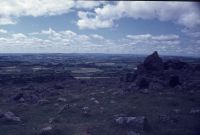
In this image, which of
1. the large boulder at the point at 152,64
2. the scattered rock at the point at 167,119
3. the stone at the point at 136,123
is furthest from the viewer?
the large boulder at the point at 152,64

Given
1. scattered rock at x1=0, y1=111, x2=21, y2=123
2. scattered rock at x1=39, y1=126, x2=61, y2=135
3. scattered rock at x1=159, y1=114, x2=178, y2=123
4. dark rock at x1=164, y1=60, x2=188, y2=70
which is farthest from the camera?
dark rock at x1=164, y1=60, x2=188, y2=70

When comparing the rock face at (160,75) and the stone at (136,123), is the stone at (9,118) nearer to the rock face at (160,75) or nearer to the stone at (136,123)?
the stone at (136,123)

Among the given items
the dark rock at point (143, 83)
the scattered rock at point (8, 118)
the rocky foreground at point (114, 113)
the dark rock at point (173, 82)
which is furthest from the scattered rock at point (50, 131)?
the dark rock at point (173, 82)

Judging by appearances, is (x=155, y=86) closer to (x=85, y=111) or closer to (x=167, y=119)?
(x=85, y=111)

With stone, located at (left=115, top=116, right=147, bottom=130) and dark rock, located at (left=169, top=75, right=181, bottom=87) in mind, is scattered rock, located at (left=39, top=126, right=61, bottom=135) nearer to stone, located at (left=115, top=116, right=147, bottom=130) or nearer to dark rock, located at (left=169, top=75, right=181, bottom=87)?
stone, located at (left=115, top=116, right=147, bottom=130)

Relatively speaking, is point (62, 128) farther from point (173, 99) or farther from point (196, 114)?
point (173, 99)

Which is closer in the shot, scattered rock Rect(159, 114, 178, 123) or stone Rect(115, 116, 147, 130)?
stone Rect(115, 116, 147, 130)

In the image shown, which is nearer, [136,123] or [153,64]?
[136,123]

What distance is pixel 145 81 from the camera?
27906 mm

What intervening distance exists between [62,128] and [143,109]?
21.3 feet

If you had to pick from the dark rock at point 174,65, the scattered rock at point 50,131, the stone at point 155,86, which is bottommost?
the scattered rock at point 50,131

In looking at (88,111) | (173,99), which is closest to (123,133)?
(88,111)

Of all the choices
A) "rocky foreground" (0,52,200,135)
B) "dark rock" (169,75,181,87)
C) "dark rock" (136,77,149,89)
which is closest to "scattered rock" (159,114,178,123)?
"rocky foreground" (0,52,200,135)

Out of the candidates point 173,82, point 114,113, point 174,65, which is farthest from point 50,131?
point 174,65
